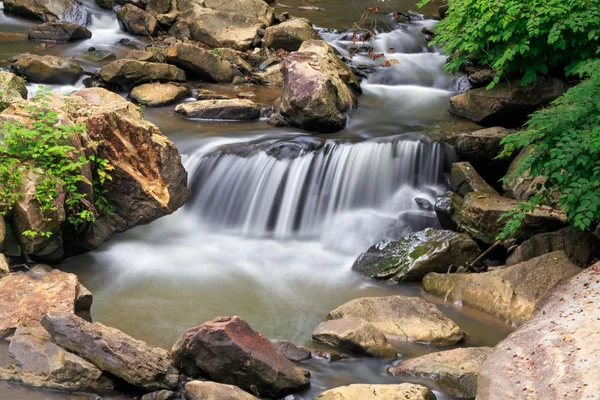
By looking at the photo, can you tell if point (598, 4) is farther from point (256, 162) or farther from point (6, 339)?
point (6, 339)

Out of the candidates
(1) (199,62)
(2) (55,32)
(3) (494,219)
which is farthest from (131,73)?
(3) (494,219)

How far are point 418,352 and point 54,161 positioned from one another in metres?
3.99

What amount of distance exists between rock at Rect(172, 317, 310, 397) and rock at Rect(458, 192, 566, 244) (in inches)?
146

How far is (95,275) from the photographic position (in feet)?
24.1

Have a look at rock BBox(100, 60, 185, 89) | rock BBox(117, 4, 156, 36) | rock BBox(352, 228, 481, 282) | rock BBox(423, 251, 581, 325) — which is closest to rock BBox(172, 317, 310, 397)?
rock BBox(423, 251, 581, 325)

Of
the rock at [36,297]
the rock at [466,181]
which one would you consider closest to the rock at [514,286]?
the rock at [466,181]

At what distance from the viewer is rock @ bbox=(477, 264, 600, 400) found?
14.2ft

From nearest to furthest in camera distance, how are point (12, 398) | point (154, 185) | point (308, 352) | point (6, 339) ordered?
point (12, 398), point (6, 339), point (308, 352), point (154, 185)

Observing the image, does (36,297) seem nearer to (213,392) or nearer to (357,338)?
(213,392)

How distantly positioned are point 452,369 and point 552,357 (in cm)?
105

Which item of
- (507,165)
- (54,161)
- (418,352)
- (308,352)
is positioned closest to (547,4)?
(507,165)

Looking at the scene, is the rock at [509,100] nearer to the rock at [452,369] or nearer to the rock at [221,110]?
the rock at [221,110]

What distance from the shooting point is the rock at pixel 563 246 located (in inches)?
290

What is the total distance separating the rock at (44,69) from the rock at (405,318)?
7.54 meters
